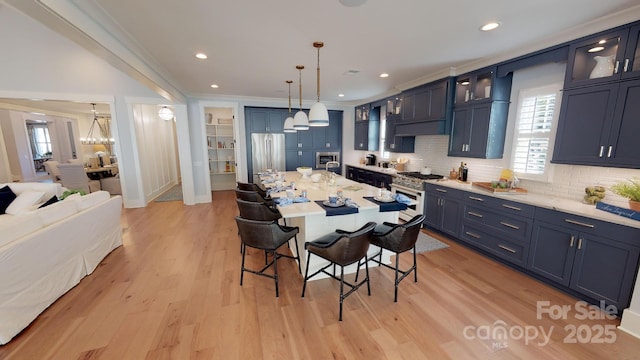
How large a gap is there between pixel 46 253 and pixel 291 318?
2.27 m

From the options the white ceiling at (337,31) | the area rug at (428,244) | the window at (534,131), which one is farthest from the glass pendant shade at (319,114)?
the window at (534,131)

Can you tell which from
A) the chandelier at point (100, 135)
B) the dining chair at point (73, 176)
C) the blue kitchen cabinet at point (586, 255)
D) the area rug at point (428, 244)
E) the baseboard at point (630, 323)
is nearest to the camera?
the baseboard at point (630, 323)

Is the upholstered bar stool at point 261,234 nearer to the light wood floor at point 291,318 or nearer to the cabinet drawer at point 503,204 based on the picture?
the light wood floor at point 291,318

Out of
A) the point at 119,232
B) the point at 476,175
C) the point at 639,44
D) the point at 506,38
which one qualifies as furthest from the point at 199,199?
the point at 639,44

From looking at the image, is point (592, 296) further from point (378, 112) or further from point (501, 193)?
point (378, 112)

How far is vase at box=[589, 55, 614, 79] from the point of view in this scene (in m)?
2.21

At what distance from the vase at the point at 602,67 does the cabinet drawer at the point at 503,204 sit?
1399mm

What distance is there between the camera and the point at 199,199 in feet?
19.6

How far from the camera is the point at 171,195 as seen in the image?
676 centimetres

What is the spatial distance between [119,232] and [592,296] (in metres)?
5.59

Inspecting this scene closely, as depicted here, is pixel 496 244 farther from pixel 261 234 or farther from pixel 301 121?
pixel 301 121

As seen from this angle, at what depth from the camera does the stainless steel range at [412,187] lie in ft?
13.2

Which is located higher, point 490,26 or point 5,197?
point 490,26

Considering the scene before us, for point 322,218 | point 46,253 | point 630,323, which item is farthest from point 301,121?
point 630,323
